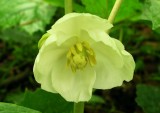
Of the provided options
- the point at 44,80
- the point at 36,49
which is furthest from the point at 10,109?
the point at 36,49

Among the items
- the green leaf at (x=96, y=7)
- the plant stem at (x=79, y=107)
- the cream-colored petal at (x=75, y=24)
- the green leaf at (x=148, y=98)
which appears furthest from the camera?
the green leaf at (x=148, y=98)

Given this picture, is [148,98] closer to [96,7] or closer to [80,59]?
[96,7]

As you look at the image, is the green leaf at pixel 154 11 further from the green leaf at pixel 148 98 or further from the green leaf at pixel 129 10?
the green leaf at pixel 148 98

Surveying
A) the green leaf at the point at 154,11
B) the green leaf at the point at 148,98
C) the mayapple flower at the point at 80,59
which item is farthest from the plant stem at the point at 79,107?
the green leaf at the point at 148,98

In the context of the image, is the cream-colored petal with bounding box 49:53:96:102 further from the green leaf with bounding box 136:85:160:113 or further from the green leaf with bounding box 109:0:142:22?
the green leaf with bounding box 136:85:160:113

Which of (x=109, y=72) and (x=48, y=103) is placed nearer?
(x=109, y=72)

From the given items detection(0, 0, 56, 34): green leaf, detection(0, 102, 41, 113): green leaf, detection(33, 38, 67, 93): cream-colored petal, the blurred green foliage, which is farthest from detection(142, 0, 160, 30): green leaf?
detection(0, 0, 56, 34): green leaf
